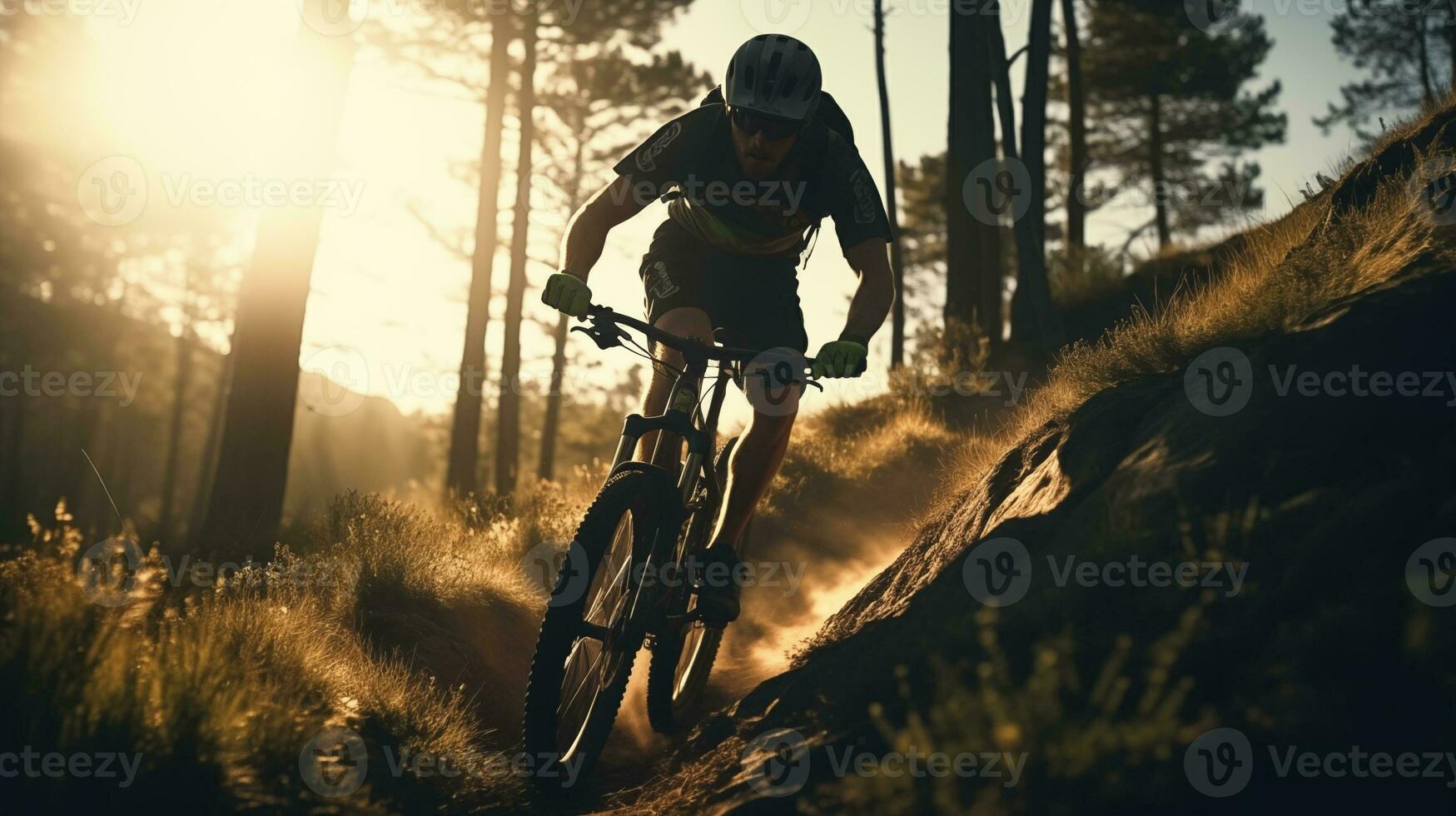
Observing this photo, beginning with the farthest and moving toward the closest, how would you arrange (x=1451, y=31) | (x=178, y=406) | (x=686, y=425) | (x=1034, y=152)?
(x=178, y=406)
(x=1451, y=31)
(x=1034, y=152)
(x=686, y=425)

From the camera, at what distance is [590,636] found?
3.86 meters

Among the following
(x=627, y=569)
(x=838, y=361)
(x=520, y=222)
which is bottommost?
(x=627, y=569)

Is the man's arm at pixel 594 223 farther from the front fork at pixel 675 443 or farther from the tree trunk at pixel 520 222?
the tree trunk at pixel 520 222

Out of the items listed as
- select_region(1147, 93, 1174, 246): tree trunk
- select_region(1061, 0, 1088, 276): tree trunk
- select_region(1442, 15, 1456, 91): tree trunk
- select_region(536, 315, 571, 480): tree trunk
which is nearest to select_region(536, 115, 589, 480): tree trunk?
select_region(536, 315, 571, 480): tree trunk

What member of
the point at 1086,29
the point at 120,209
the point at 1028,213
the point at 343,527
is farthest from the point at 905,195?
the point at 343,527

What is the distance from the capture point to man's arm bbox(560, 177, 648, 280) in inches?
171

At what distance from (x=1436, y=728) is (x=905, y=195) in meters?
30.6

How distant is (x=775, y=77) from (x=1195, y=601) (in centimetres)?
254

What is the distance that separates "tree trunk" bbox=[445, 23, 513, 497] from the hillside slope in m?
14.2

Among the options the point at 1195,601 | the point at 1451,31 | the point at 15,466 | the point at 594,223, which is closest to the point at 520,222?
the point at 594,223

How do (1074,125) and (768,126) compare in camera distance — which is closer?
(768,126)

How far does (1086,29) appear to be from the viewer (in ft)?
88.2

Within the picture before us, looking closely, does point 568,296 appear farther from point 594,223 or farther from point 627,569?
point 627,569

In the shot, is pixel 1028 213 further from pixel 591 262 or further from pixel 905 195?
pixel 905 195
